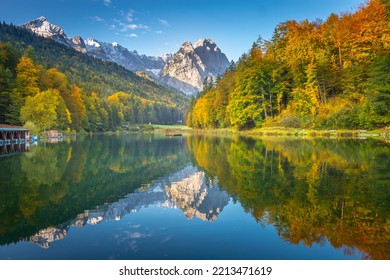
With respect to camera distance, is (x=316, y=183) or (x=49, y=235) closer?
→ (x=49, y=235)

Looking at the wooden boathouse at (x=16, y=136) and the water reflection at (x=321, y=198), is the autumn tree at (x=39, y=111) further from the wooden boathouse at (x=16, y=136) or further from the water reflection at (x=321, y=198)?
→ the water reflection at (x=321, y=198)

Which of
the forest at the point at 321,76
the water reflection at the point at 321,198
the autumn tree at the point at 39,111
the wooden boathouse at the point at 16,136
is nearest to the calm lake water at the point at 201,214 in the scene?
the water reflection at the point at 321,198

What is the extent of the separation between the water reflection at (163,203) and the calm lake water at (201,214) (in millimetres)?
37

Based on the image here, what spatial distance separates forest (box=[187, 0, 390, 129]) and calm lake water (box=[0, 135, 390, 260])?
34170 millimetres

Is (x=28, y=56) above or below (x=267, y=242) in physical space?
above

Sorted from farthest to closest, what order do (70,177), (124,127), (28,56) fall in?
(124,127) → (28,56) → (70,177)

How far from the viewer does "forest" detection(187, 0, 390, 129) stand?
165 feet

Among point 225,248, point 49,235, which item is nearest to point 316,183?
point 225,248

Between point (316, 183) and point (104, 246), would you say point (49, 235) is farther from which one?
point (316, 183)

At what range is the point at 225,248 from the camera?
8.15m

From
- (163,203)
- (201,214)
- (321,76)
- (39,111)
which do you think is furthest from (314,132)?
(39,111)

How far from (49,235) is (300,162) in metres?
17.9

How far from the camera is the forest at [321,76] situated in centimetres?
5034

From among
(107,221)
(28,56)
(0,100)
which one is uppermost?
(28,56)
